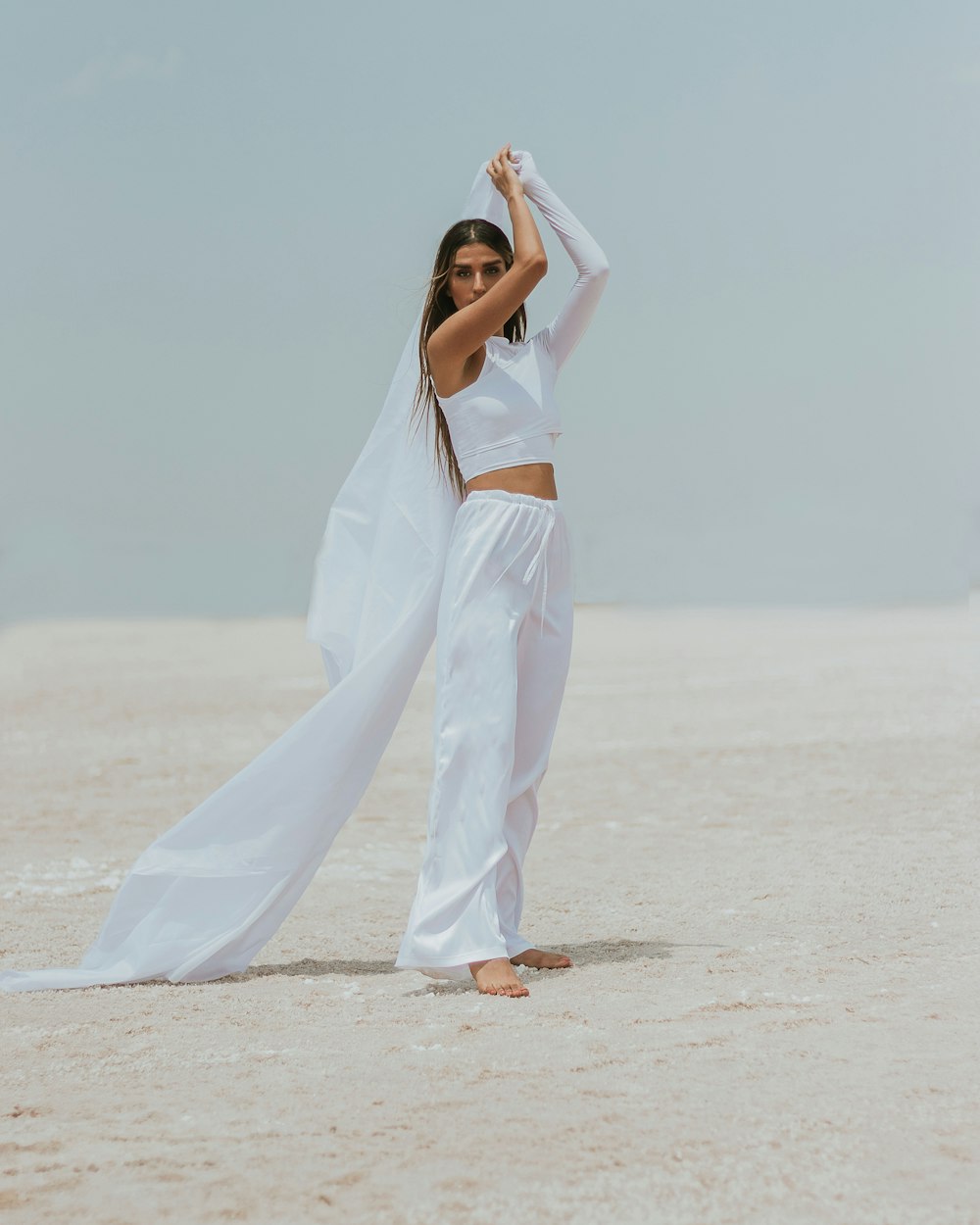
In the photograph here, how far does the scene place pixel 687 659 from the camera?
21.0 meters

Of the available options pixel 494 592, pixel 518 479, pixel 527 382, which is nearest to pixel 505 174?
pixel 527 382

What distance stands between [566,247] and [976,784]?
5.15 m

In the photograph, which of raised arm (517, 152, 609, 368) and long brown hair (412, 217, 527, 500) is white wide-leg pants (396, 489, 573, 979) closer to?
long brown hair (412, 217, 527, 500)

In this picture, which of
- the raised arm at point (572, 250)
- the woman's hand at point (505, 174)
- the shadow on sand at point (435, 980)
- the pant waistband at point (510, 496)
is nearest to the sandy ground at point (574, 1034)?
the shadow on sand at point (435, 980)

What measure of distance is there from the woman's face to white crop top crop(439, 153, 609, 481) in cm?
17

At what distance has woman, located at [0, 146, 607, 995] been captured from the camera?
4.27 metres

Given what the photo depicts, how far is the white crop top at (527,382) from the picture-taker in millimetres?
4348

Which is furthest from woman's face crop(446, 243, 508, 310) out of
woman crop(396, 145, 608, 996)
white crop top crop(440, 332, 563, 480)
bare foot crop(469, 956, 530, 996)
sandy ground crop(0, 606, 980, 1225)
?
sandy ground crop(0, 606, 980, 1225)

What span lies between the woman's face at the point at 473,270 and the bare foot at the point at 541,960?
192cm

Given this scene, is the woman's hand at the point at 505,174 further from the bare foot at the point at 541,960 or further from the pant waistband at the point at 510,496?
the bare foot at the point at 541,960

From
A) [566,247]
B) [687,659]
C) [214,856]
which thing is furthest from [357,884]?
[687,659]

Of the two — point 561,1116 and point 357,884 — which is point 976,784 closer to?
point 357,884

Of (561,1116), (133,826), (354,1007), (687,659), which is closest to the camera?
(561,1116)

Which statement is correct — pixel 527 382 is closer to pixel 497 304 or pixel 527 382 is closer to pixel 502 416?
pixel 502 416
